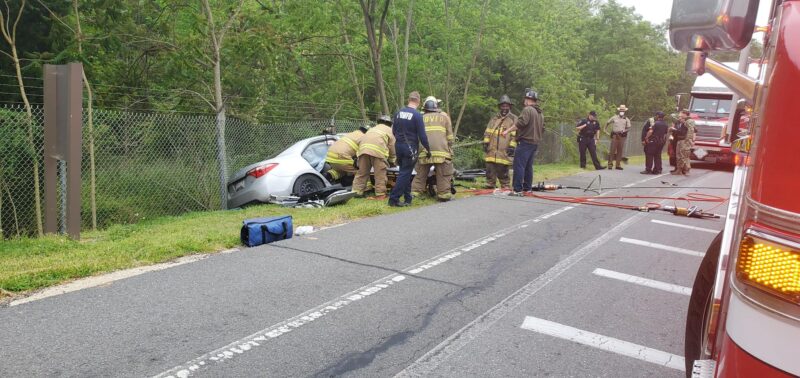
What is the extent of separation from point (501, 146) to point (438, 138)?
2.60 meters

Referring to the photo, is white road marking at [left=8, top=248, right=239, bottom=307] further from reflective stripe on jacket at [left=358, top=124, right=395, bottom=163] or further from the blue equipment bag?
reflective stripe on jacket at [left=358, top=124, right=395, bottom=163]

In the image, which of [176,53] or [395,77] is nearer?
[176,53]

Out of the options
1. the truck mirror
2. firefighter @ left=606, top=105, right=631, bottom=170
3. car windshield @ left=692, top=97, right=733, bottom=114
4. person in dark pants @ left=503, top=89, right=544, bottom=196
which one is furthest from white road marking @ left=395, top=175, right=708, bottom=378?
car windshield @ left=692, top=97, right=733, bottom=114

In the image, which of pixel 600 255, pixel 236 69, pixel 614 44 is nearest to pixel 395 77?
pixel 236 69

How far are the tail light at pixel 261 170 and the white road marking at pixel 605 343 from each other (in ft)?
22.9

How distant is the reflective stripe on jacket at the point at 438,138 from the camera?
1016cm

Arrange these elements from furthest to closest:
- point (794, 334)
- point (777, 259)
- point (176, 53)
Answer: point (176, 53), point (777, 259), point (794, 334)

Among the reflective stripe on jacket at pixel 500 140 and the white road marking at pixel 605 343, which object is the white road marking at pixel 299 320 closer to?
the white road marking at pixel 605 343

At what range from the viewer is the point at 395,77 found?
18.7 meters

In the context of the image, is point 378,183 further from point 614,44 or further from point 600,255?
point 614,44

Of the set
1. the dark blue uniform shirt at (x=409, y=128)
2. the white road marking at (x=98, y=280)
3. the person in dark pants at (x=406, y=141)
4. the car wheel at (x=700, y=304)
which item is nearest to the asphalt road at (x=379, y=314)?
the white road marking at (x=98, y=280)

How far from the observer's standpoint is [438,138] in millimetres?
10148

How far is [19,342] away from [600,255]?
5.44 m

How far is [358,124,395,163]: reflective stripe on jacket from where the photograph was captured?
33.6ft
